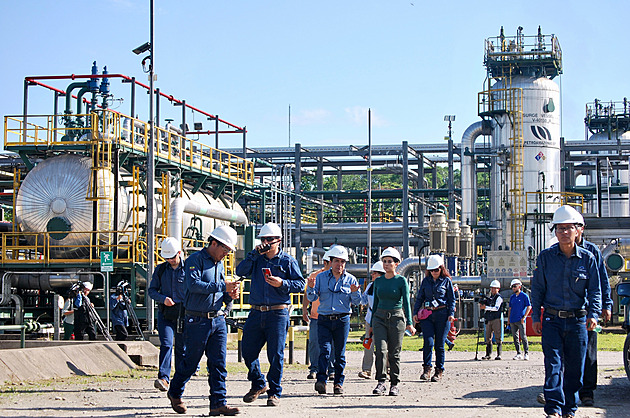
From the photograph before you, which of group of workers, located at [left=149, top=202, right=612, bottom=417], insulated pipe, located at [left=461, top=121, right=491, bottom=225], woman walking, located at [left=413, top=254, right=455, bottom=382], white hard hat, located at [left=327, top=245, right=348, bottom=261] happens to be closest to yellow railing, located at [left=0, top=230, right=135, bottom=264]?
woman walking, located at [left=413, top=254, right=455, bottom=382]

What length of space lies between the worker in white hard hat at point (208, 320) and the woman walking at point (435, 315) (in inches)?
202

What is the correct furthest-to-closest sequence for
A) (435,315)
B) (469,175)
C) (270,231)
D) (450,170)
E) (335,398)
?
(450,170) → (469,175) → (435,315) → (335,398) → (270,231)

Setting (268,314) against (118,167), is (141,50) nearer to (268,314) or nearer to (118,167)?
(118,167)

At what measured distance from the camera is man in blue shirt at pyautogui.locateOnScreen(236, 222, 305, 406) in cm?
982

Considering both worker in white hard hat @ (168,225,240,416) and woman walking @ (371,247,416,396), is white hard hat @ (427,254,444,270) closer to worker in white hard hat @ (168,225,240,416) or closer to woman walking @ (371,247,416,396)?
woman walking @ (371,247,416,396)

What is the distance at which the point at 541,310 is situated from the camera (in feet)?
30.0

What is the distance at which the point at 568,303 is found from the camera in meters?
8.67

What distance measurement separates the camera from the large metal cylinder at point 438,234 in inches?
1455

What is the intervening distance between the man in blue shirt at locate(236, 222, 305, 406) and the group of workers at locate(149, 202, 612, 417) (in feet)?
0.04

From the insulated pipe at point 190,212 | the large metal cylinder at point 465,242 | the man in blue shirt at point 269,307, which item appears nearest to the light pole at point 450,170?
the large metal cylinder at point 465,242

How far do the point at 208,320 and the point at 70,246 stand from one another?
19.7 m

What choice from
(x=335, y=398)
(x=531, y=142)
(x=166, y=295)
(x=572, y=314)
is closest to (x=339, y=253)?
(x=335, y=398)

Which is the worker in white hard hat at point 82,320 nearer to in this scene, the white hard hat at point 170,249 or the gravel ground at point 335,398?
the gravel ground at point 335,398

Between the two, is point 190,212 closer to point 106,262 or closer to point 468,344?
point 106,262
